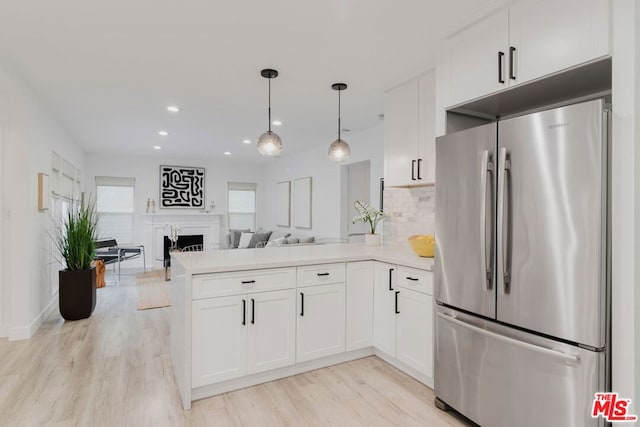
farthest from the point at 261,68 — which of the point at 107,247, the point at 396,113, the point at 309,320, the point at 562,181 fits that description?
the point at 107,247

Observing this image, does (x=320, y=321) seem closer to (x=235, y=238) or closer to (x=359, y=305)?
(x=359, y=305)

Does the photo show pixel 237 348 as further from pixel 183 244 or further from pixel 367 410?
pixel 183 244

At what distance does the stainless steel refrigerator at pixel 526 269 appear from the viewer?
4.89 feet

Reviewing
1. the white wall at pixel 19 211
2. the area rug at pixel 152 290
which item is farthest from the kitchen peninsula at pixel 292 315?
the area rug at pixel 152 290

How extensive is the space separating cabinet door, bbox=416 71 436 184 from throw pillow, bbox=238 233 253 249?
16.9 ft

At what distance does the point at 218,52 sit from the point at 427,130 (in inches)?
71.4

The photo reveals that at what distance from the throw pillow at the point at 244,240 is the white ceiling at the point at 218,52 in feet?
11.3

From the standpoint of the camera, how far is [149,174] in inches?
306

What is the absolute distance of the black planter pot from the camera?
3.87 m

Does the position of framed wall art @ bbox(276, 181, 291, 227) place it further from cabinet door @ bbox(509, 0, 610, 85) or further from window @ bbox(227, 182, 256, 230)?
cabinet door @ bbox(509, 0, 610, 85)

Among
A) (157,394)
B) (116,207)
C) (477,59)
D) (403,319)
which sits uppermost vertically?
(477,59)

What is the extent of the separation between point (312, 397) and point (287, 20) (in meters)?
2.49

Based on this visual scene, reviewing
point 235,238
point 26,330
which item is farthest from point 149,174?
point 26,330

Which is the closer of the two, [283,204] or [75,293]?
[75,293]
